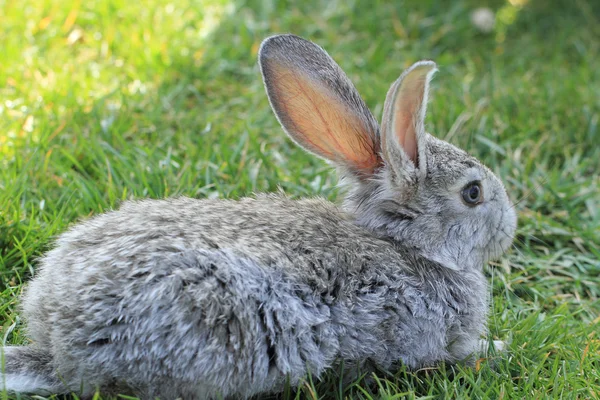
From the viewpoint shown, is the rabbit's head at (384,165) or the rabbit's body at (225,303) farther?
the rabbit's head at (384,165)

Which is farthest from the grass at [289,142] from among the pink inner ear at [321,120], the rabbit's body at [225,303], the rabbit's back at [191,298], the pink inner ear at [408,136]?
the pink inner ear at [408,136]

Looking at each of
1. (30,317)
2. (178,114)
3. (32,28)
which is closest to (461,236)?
(30,317)

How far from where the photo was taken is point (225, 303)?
120 inches

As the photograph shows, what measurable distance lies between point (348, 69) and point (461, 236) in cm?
284

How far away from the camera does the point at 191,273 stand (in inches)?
121

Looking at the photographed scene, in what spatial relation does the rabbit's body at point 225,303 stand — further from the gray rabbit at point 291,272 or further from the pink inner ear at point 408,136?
the pink inner ear at point 408,136

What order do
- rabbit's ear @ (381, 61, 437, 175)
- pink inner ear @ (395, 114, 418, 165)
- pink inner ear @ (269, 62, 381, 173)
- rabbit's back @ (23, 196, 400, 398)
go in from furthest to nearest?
1. pink inner ear @ (269, 62, 381, 173)
2. pink inner ear @ (395, 114, 418, 165)
3. rabbit's ear @ (381, 61, 437, 175)
4. rabbit's back @ (23, 196, 400, 398)

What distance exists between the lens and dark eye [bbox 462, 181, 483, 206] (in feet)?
13.0

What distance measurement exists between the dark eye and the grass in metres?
0.65

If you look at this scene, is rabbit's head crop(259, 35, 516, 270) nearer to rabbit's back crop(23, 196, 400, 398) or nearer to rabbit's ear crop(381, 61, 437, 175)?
rabbit's ear crop(381, 61, 437, 175)

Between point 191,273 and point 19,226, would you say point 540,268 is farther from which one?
point 19,226

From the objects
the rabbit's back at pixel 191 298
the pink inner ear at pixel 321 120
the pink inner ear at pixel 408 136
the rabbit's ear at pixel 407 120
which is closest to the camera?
the rabbit's back at pixel 191 298

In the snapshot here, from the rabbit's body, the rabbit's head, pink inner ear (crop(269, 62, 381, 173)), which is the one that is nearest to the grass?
the rabbit's body

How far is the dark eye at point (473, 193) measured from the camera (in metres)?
3.95
